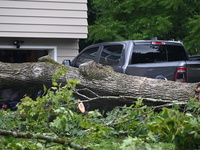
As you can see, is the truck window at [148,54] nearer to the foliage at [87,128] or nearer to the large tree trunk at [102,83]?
the large tree trunk at [102,83]

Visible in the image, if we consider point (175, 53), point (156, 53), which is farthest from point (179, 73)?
point (175, 53)

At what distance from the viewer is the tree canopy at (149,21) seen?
51.1 feet

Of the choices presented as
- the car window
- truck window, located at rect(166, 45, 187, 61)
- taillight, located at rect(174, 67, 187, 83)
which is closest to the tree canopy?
truck window, located at rect(166, 45, 187, 61)

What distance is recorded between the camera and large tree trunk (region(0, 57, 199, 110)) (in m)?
7.00

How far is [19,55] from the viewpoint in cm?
1385

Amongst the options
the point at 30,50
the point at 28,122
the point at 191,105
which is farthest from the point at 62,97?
the point at 30,50

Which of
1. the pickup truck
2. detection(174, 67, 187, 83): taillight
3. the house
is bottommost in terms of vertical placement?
detection(174, 67, 187, 83): taillight

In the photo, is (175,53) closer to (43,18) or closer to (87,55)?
(87,55)

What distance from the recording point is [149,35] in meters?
15.9

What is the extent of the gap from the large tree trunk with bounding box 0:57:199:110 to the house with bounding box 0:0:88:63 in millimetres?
4509

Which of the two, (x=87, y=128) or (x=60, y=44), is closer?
(x=87, y=128)

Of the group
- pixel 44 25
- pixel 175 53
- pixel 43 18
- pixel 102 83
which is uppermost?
pixel 43 18

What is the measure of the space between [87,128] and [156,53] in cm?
569

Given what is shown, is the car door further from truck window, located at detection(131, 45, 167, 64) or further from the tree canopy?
the tree canopy
